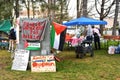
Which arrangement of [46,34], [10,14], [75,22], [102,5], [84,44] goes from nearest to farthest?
1. [46,34]
2. [84,44]
3. [75,22]
4. [102,5]
5. [10,14]

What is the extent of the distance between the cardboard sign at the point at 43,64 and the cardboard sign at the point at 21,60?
1.30 feet

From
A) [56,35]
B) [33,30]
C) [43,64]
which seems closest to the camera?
[43,64]

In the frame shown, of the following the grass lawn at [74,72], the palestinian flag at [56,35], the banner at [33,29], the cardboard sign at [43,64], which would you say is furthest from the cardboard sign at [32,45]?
the grass lawn at [74,72]

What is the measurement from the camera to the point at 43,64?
10305 millimetres

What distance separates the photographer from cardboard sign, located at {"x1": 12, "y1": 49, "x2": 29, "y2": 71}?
10633mm

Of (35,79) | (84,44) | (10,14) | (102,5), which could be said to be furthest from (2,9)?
(35,79)

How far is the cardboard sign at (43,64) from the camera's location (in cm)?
1026

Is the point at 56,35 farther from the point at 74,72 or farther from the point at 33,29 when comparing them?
the point at 74,72

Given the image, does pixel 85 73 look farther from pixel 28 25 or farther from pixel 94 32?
pixel 94 32

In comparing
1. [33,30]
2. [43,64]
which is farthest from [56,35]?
[43,64]

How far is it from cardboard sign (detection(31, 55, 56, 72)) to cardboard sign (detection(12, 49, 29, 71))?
0.40 meters

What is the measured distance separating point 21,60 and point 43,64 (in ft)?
2.97

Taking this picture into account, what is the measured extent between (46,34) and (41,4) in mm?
22090

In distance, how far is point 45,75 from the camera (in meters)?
9.63
